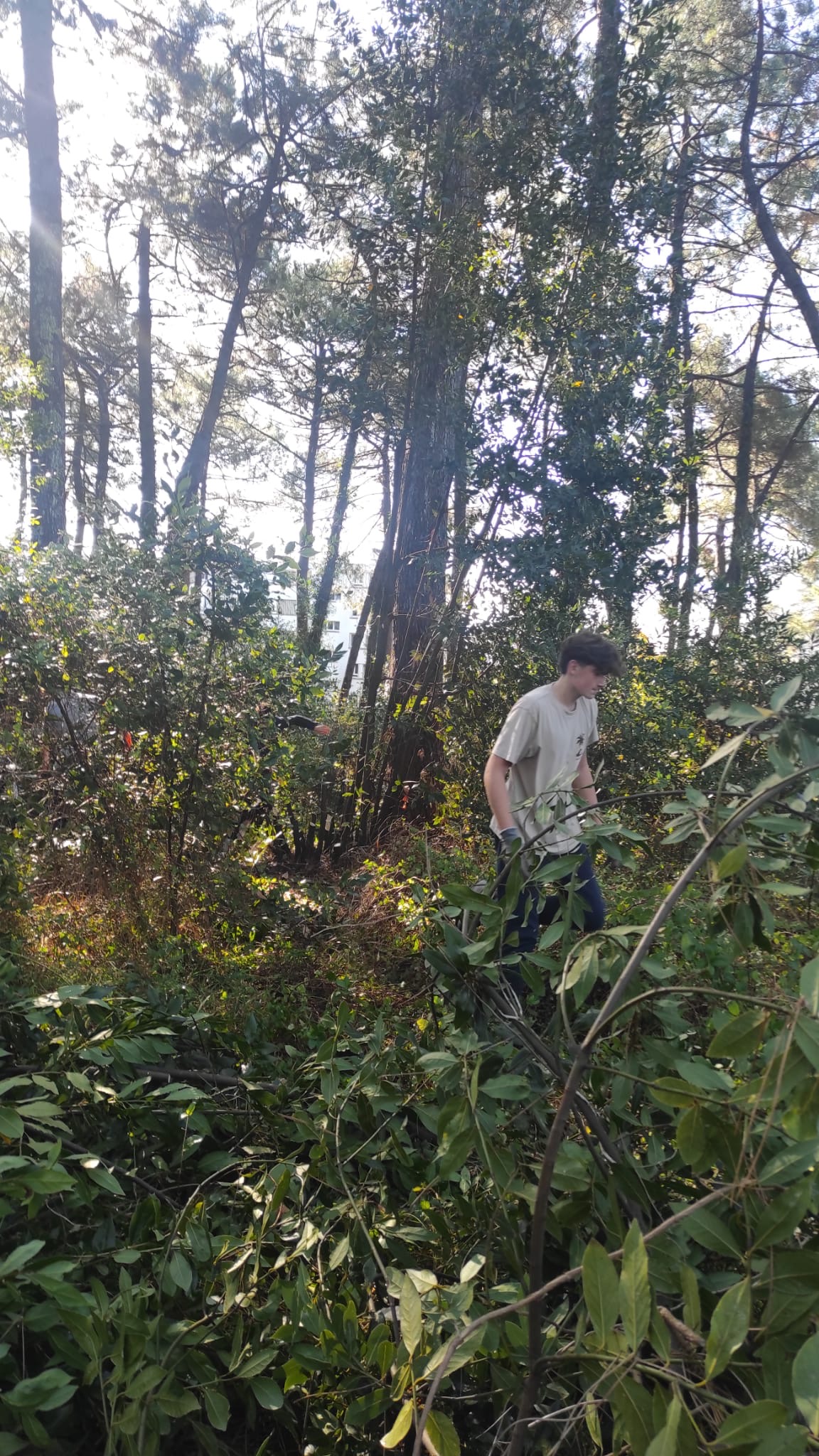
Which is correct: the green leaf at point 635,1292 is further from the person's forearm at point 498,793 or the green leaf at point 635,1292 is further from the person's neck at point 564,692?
the person's neck at point 564,692

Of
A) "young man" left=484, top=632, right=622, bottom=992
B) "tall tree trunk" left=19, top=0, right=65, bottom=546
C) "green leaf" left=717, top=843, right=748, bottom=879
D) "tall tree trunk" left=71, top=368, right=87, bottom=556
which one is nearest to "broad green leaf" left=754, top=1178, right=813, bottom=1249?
"green leaf" left=717, top=843, right=748, bottom=879

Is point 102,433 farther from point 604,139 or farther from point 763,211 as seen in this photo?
point 604,139

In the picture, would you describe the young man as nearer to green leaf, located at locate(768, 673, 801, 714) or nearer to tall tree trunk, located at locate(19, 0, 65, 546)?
green leaf, located at locate(768, 673, 801, 714)

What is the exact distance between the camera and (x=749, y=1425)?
1.85 ft

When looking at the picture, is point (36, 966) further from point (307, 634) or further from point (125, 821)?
point (307, 634)

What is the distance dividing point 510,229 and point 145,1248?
660 cm

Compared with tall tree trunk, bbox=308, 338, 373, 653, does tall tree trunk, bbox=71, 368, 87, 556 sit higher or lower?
higher

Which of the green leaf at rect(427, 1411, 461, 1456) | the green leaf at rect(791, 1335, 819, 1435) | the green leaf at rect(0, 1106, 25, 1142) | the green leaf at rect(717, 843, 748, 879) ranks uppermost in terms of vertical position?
the green leaf at rect(717, 843, 748, 879)

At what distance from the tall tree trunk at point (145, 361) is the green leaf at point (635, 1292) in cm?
1901

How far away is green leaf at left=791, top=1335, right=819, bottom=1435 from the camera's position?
0.53 metres

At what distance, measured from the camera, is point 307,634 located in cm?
540

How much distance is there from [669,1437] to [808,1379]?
10 cm

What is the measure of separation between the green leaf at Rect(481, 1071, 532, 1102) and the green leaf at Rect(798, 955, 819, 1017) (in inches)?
20.0

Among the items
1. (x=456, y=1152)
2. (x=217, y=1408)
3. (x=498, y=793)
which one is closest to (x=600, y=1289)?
(x=456, y=1152)
